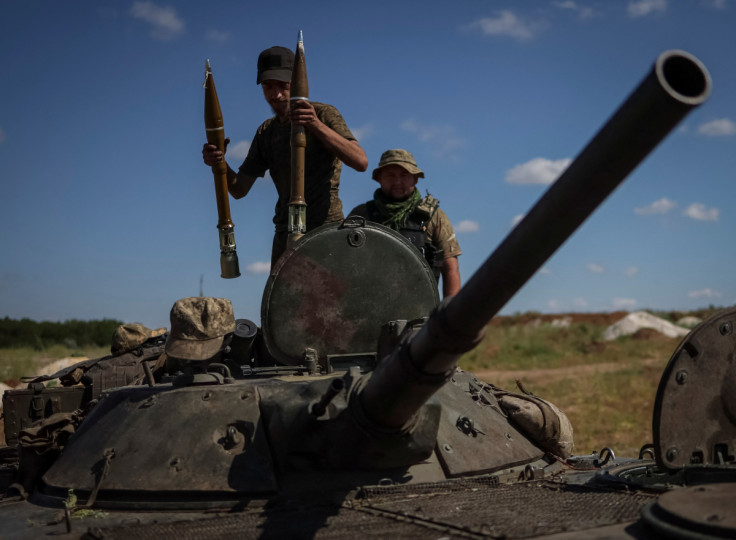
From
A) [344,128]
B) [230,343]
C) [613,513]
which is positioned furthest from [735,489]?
[344,128]

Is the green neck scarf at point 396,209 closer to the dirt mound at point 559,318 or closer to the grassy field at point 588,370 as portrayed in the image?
the grassy field at point 588,370

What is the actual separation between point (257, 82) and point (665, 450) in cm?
437

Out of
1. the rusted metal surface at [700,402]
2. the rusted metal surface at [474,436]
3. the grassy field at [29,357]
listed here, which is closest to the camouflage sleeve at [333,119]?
the rusted metal surface at [474,436]

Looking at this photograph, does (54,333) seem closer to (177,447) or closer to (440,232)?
(440,232)

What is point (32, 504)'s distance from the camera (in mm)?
5254

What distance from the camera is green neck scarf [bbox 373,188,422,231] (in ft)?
23.6

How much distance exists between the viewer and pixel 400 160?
289 inches

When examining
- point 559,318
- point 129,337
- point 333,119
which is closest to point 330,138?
point 333,119

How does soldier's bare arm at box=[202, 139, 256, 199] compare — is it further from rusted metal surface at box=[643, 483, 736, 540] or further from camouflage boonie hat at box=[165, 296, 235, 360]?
rusted metal surface at box=[643, 483, 736, 540]

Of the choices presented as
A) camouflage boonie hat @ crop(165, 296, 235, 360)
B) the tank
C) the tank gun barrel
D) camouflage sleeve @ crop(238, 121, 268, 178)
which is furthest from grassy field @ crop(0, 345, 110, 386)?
the tank gun barrel

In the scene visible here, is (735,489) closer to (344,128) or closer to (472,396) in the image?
(472,396)

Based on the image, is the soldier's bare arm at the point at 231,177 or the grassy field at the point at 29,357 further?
the grassy field at the point at 29,357

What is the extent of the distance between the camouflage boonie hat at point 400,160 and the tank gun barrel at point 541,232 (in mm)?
3199

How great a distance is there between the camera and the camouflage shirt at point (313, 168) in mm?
7281
